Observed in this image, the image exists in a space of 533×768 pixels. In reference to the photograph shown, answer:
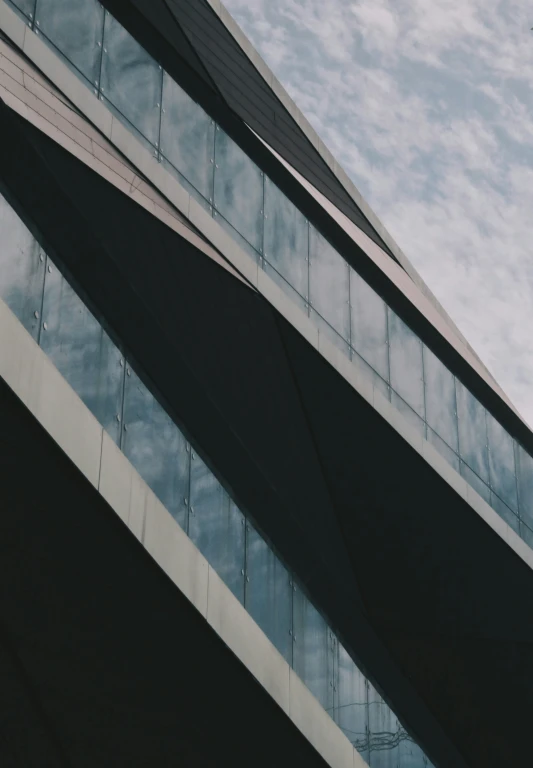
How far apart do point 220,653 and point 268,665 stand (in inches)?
35.9

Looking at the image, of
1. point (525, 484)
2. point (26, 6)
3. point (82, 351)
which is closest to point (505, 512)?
point (525, 484)

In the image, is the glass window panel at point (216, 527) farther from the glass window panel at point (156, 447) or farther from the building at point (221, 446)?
the glass window panel at point (156, 447)

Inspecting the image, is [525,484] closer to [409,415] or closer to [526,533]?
[526,533]

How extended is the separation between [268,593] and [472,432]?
6.33 m

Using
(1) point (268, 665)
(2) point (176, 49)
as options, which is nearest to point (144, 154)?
(2) point (176, 49)

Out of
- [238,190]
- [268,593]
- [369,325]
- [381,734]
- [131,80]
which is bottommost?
[381,734]

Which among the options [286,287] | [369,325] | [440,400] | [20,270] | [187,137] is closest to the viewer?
[20,270]

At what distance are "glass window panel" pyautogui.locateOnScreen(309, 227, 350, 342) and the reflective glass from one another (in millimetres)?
2342

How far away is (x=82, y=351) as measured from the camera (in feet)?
33.7

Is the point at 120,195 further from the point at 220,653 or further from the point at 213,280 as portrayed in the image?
the point at 220,653

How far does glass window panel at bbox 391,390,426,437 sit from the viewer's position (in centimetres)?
1650

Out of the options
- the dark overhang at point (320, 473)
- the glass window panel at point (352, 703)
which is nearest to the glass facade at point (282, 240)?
the dark overhang at point (320, 473)

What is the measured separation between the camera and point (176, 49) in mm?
15195

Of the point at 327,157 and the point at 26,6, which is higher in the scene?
the point at 327,157
